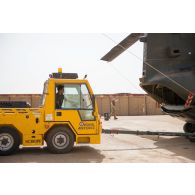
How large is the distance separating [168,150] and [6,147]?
449 cm

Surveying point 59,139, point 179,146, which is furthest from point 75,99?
point 179,146

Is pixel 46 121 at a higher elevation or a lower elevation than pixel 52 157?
higher

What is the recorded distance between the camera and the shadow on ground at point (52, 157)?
638cm

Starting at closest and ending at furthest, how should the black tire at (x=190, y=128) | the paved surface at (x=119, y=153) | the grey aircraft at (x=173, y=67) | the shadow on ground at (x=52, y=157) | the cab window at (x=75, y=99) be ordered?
the shadow on ground at (x=52, y=157)
the paved surface at (x=119, y=153)
the cab window at (x=75, y=99)
the grey aircraft at (x=173, y=67)
the black tire at (x=190, y=128)

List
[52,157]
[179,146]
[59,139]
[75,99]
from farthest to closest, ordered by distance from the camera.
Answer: [179,146]
[75,99]
[59,139]
[52,157]

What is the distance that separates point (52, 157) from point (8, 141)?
48.4 inches

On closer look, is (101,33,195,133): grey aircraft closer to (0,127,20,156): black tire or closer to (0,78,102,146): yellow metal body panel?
(0,78,102,146): yellow metal body panel

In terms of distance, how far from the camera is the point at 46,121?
282 inches

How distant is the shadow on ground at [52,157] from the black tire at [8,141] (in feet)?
0.61

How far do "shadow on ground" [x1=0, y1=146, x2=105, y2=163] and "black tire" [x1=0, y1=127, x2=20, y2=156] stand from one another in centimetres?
19

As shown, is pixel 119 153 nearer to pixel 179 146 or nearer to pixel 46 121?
pixel 46 121

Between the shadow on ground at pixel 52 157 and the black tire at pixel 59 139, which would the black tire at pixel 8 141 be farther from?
the black tire at pixel 59 139

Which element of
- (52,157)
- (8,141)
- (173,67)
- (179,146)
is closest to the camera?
(52,157)

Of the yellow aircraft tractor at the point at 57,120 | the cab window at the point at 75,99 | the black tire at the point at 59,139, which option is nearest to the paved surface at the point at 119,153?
the black tire at the point at 59,139
